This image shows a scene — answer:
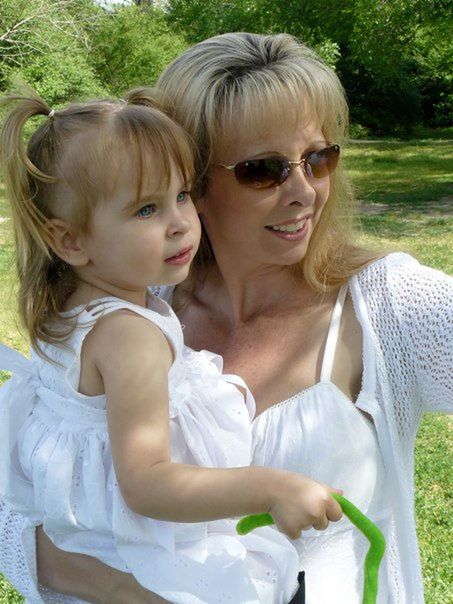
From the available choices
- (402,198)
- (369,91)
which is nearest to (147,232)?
(402,198)

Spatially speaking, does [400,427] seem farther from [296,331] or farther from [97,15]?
[97,15]

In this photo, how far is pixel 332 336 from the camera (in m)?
2.06

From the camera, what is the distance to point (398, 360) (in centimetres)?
199

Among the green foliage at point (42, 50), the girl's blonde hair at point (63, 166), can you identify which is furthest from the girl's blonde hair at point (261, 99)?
the green foliage at point (42, 50)

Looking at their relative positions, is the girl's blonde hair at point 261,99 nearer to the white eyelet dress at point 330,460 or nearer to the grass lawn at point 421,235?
the grass lawn at point 421,235

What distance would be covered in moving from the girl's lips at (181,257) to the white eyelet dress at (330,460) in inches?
17.4

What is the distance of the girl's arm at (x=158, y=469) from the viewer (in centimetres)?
142

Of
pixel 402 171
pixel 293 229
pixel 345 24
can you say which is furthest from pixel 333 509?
pixel 402 171

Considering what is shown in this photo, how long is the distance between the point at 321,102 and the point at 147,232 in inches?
26.2

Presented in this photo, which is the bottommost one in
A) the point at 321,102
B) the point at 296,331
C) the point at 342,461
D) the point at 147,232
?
the point at 342,461

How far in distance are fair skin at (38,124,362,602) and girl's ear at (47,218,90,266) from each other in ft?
1.72

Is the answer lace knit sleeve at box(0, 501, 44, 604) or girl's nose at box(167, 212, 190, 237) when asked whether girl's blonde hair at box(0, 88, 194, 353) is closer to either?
girl's nose at box(167, 212, 190, 237)

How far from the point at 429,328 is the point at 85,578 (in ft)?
3.12

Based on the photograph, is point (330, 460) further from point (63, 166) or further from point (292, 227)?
point (63, 166)
